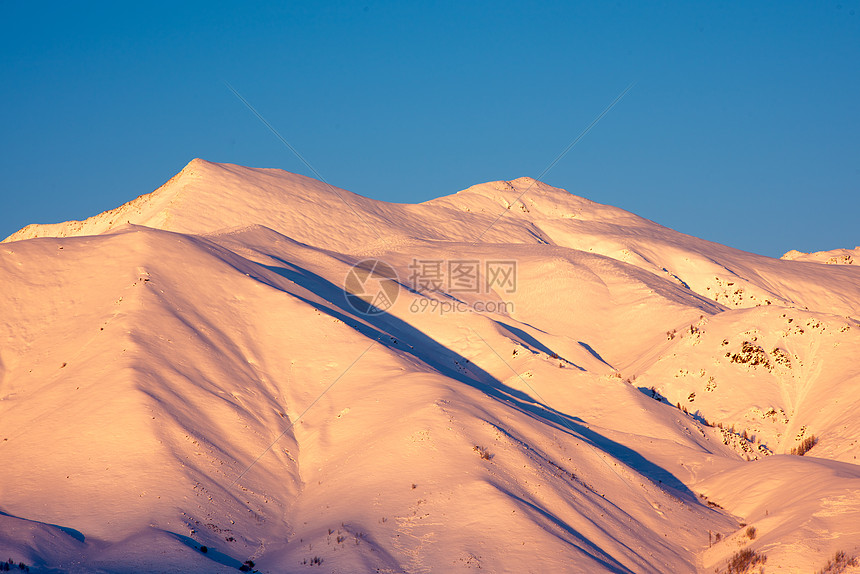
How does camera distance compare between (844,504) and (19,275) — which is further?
(19,275)

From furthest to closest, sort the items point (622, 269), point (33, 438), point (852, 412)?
point (622, 269), point (852, 412), point (33, 438)

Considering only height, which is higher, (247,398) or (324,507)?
(247,398)

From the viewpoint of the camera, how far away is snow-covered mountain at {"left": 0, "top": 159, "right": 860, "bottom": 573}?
43.9 ft

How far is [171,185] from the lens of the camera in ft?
162

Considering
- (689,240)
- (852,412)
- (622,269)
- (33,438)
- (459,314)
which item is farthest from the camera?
(689,240)

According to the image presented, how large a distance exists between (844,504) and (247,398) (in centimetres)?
1401

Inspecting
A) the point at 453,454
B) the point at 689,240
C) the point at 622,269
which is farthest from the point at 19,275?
the point at 689,240

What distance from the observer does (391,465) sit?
52.0 feet

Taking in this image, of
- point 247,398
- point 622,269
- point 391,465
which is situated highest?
point 622,269

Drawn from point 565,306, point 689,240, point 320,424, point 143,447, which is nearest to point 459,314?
point 565,306

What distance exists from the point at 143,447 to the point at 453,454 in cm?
667

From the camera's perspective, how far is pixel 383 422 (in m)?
17.9

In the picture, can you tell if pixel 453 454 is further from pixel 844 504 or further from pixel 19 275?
pixel 19 275

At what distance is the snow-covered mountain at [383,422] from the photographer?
43.9ft
